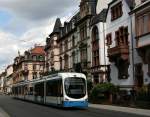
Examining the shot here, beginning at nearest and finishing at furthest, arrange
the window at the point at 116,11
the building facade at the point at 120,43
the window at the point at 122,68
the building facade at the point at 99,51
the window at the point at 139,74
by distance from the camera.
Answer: the window at the point at 139,74 < the building facade at the point at 120,43 < the window at the point at 122,68 < the window at the point at 116,11 < the building facade at the point at 99,51

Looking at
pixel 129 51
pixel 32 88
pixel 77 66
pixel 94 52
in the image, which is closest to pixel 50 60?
pixel 77 66

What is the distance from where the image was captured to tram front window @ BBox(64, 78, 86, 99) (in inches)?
1272

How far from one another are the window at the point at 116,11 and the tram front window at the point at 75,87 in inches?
565

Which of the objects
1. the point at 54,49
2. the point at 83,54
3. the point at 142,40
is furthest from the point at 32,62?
the point at 142,40

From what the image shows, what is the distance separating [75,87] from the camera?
32.8 meters

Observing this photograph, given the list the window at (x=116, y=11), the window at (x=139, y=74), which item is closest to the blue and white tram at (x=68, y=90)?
the window at (x=139, y=74)

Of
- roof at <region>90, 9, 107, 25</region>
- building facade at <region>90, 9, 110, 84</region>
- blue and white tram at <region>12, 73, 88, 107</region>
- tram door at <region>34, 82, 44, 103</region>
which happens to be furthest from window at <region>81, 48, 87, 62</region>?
blue and white tram at <region>12, 73, 88, 107</region>

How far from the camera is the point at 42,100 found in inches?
1592

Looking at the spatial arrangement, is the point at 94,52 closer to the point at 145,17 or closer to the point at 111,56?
the point at 111,56

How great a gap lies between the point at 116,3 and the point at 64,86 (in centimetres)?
1725

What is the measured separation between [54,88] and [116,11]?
1537cm

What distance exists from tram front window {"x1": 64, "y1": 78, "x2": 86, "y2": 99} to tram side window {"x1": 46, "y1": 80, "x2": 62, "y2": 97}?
0.78m

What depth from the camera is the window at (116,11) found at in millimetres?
45228

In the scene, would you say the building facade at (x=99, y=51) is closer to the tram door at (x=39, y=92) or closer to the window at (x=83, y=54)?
the window at (x=83, y=54)
